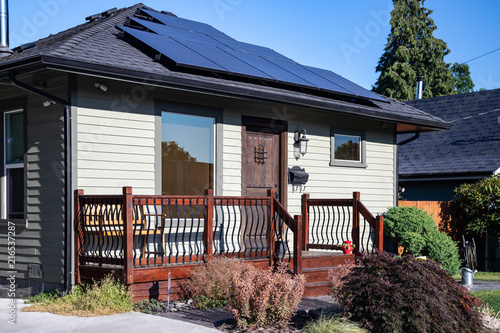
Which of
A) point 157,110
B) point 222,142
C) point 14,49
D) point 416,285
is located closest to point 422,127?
point 222,142

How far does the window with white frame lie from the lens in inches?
347

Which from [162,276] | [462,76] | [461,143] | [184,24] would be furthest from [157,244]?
[462,76]

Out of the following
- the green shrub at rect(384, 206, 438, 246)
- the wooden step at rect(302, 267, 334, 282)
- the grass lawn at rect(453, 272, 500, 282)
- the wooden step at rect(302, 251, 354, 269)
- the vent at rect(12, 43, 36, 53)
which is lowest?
the grass lawn at rect(453, 272, 500, 282)

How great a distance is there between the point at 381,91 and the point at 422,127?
22302 mm

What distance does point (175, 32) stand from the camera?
10281 mm

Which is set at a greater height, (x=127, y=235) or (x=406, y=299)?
(x=127, y=235)

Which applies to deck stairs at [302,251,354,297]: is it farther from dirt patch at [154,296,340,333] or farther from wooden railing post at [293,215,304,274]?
dirt patch at [154,296,340,333]

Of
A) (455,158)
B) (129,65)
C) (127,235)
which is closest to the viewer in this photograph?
(127,235)

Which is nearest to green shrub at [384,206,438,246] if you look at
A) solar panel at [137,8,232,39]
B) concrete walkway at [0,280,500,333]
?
solar panel at [137,8,232,39]

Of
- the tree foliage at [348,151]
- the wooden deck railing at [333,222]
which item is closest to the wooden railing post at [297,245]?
the wooden deck railing at [333,222]

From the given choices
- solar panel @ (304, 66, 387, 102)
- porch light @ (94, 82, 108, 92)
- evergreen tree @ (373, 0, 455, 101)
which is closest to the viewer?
porch light @ (94, 82, 108, 92)

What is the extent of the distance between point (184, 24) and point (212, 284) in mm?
5870

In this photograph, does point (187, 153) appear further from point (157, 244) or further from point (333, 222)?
point (333, 222)

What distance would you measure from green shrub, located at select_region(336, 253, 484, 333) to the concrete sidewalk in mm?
1577
